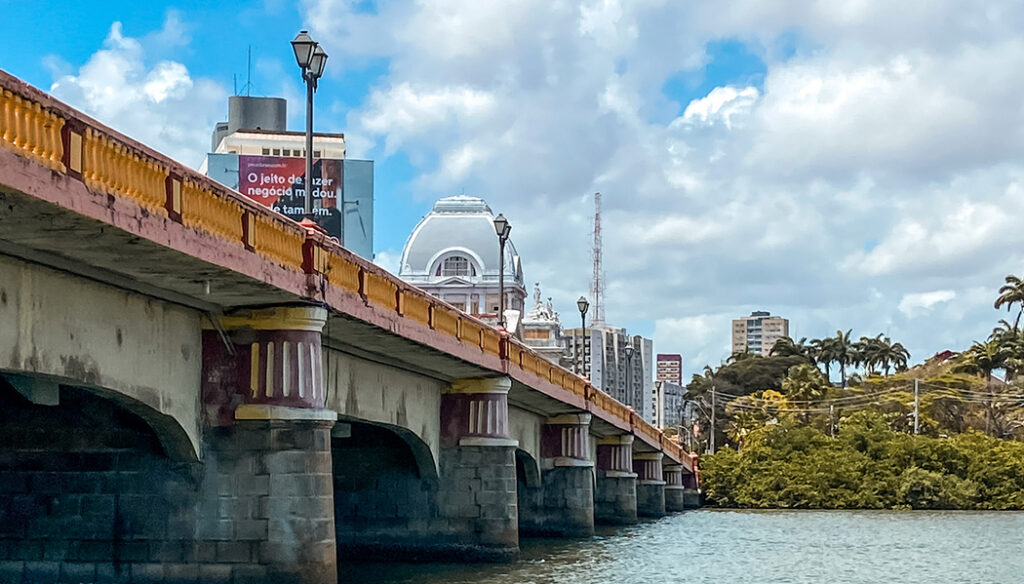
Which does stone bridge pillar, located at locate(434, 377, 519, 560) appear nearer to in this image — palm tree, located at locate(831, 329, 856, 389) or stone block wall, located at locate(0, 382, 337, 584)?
stone block wall, located at locate(0, 382, 337, 584)

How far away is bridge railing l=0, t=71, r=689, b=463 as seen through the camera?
13.4 meters

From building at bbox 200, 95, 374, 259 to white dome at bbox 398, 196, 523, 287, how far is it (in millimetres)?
53091

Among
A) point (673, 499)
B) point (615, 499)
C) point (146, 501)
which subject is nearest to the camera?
point (146, 501)

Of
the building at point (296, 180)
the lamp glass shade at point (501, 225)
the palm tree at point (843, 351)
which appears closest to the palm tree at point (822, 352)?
the palm tree at point (843, 351)

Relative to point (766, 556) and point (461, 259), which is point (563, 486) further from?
point (461, 259)

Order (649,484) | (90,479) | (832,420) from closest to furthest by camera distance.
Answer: (90,479) → (649,484) → (832,420)

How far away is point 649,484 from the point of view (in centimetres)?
6762

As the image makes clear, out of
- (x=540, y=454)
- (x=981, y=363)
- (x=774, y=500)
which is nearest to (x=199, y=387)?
(x=540, y=454)

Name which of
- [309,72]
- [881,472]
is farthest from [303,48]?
[881,472]

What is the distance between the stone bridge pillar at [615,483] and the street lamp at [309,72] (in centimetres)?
3639

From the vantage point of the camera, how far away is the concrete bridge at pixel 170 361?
49.5 ft

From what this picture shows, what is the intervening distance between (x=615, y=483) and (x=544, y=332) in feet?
226

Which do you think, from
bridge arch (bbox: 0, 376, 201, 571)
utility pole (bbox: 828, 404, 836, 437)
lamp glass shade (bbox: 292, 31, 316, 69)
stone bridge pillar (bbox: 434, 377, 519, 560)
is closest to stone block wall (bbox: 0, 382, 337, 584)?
bridge arch (bbox: 0, 376, 201, 571)

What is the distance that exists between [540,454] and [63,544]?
997 inches
